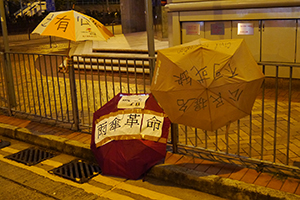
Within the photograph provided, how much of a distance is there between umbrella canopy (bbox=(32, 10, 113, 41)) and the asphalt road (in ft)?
6.36

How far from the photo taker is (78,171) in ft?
17.3

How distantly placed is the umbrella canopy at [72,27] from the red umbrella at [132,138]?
1147mm

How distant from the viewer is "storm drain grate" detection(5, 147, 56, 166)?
224 inches

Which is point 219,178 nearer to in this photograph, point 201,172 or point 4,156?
point 201,172

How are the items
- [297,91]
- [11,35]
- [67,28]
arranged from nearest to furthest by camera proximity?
1. [67,28]
2. [297,91]
3. [11,35]

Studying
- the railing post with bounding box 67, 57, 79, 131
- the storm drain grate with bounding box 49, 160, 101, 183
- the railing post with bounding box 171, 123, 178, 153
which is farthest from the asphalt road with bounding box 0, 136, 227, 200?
the railing post with bounding box 67, 57, 79, 131

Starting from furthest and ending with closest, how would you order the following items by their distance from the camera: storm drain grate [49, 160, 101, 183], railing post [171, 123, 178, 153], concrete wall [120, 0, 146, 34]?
1. concrete wall [120, 0, 146, 34]
2. railing post [171, 123, 178, 153]
3. storm drain grate [49, 160, 101, 183]

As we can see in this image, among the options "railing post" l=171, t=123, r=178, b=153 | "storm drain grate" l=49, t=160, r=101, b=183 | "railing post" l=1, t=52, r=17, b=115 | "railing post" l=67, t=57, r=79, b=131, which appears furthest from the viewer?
"railing post" l=1, t=52, r=17, b=115

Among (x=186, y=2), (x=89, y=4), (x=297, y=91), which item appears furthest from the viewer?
(x=89, y=4)

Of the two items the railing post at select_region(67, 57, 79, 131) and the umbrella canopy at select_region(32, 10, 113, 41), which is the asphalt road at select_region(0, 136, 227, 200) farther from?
the umbrella canopy at select_region(32, 10, 113, 41)

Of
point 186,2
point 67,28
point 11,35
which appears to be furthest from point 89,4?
point 67,28

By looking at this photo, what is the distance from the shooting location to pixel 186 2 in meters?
9.81

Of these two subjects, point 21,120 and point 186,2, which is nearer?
point 21,120

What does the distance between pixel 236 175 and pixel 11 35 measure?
33666mm
